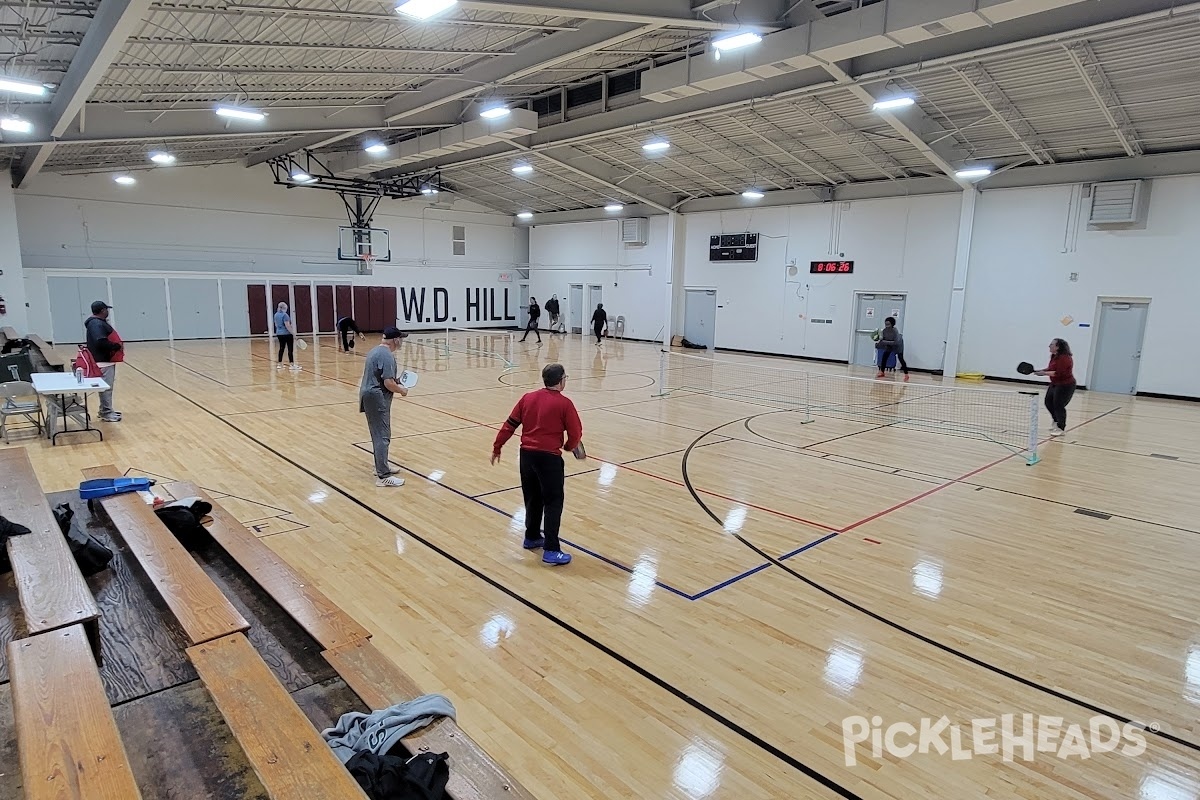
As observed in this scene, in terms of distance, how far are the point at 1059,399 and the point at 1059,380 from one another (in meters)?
0.42

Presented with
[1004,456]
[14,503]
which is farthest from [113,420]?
[1004,456]

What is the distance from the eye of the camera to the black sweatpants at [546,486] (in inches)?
211

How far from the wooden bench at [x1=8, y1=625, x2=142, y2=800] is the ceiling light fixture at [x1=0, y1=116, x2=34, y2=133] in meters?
13.4

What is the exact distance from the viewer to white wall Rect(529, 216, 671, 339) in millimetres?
27703

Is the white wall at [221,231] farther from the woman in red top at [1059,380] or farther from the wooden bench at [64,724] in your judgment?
the woman in red top at [1059,380]

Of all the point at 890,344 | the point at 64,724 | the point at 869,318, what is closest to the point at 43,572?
the point at 64,724

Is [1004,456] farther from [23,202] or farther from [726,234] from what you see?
[23,202]

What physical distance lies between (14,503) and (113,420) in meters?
7.48

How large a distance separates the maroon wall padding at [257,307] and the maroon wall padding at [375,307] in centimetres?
439

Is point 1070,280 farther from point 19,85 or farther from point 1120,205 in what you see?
point 19,85

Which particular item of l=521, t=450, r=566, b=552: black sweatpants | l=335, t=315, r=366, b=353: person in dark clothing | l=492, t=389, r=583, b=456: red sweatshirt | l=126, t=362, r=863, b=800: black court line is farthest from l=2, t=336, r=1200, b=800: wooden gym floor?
l=335, t=315, r=366, b=353: person in dark clothing

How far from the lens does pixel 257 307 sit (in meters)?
26.0

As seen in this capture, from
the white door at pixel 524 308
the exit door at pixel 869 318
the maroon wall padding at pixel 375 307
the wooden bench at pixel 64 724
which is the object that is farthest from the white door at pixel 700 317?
the wooden bench at pixel 64 724

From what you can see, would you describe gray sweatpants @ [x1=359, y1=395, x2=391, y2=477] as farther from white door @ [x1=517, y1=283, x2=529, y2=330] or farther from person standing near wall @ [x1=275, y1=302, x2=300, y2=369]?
white door @ [x1=517, y1=283, x2=529, y2=330]
